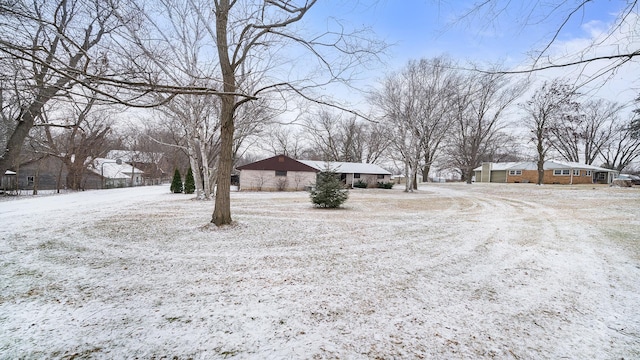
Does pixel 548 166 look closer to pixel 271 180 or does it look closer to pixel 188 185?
pixel 271 180

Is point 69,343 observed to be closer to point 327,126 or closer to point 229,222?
point 229,222

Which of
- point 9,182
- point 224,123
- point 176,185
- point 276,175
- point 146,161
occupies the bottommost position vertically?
point 176,185

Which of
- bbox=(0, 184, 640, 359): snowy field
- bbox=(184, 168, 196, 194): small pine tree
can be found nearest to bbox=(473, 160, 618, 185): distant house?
bbox=(0, 184, 640, 359): snowy field

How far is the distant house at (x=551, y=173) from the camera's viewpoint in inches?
1287

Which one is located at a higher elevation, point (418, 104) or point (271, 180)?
point (418, 104)

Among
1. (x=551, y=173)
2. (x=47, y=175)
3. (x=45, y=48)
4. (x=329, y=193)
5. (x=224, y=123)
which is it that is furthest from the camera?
(x=551, y=173)

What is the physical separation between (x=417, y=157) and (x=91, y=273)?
2385 centimetres

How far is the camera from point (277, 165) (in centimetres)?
2581

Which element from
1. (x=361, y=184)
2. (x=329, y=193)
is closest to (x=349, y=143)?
(x=361, y=184)

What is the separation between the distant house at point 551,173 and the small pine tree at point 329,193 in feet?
117

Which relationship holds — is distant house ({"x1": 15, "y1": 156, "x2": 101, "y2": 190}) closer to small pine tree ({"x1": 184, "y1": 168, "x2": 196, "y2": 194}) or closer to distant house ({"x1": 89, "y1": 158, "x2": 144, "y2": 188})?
distant house ({"x1": 89, "y1": 158, "x2": 144, "y2": 188})

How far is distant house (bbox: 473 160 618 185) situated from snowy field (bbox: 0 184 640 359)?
34909mm

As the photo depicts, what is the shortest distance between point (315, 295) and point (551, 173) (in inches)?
1697

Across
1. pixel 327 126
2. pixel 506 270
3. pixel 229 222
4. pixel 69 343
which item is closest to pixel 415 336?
pixel 506 270
